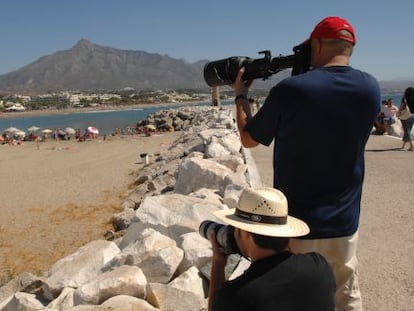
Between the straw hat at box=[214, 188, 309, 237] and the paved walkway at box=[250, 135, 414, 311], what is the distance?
2.17 m

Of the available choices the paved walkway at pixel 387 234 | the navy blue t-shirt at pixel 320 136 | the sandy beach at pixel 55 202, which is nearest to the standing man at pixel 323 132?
the navy blue t-shirt at pixel 320 136

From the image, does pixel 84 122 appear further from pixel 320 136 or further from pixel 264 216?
pixel 264 216

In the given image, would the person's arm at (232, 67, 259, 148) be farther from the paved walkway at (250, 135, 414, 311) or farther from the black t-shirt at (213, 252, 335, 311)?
the paved walkway at (250, 135, 414, 311)

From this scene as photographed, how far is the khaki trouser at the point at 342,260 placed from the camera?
244 cm

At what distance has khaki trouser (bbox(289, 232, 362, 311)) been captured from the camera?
2.44 m

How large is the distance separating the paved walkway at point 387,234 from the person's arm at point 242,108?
2106 mm

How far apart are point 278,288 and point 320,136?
2.45 ft

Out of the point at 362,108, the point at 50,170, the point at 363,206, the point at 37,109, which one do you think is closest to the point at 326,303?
the point at 362,108

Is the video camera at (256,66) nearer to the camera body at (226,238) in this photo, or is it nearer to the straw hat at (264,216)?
the straw hat at (264,216)

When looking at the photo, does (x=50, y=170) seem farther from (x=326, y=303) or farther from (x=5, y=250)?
(x=326, y=303)

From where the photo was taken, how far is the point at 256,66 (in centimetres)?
268

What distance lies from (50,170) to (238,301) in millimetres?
16782

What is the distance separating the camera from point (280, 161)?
7.84 feet

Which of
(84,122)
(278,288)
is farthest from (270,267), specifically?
(84,122)
